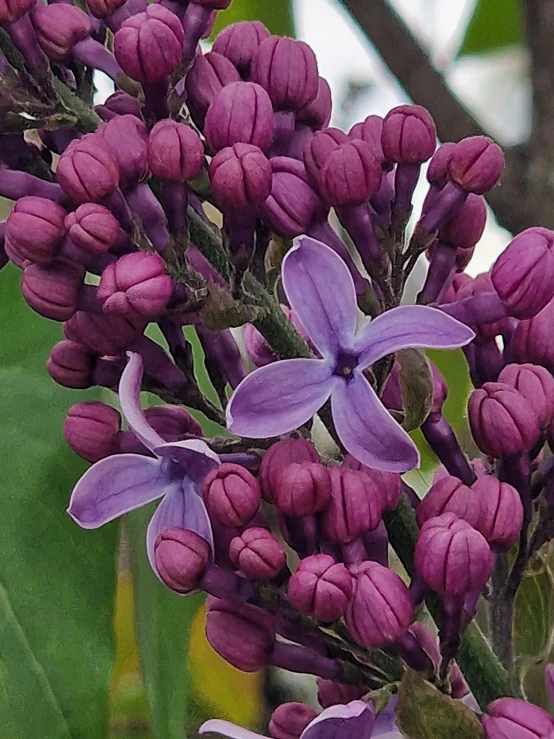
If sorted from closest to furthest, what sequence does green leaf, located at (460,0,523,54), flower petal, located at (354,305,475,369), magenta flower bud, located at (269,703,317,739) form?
1. flower petal, located at (354,305,475,369)
2. magenta flower bud, located at (269,703,317,739)
3. green leaf, located at (460,0,523,54)

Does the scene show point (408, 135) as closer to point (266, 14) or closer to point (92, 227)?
point (92, 227)

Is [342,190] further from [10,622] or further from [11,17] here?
[10,622]

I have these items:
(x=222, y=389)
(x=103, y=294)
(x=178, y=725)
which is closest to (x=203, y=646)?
(x=178, y=725)

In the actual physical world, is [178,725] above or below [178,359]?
below

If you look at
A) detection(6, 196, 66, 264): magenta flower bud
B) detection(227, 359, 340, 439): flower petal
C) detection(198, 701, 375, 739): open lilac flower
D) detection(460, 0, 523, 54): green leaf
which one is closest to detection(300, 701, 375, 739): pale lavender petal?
detection(198, 701, 375, 739): open lilac flower

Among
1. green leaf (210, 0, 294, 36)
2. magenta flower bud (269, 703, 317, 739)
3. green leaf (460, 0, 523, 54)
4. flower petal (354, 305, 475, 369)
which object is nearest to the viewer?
flower petal (354, 305, 475, 369)

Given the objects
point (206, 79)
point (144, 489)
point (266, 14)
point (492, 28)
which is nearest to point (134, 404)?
point (144, 489)

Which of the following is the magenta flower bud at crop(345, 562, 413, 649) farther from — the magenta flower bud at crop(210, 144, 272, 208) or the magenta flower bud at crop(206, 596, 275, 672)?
the magenta flower bud at crop(210, 144, 272, 208)
